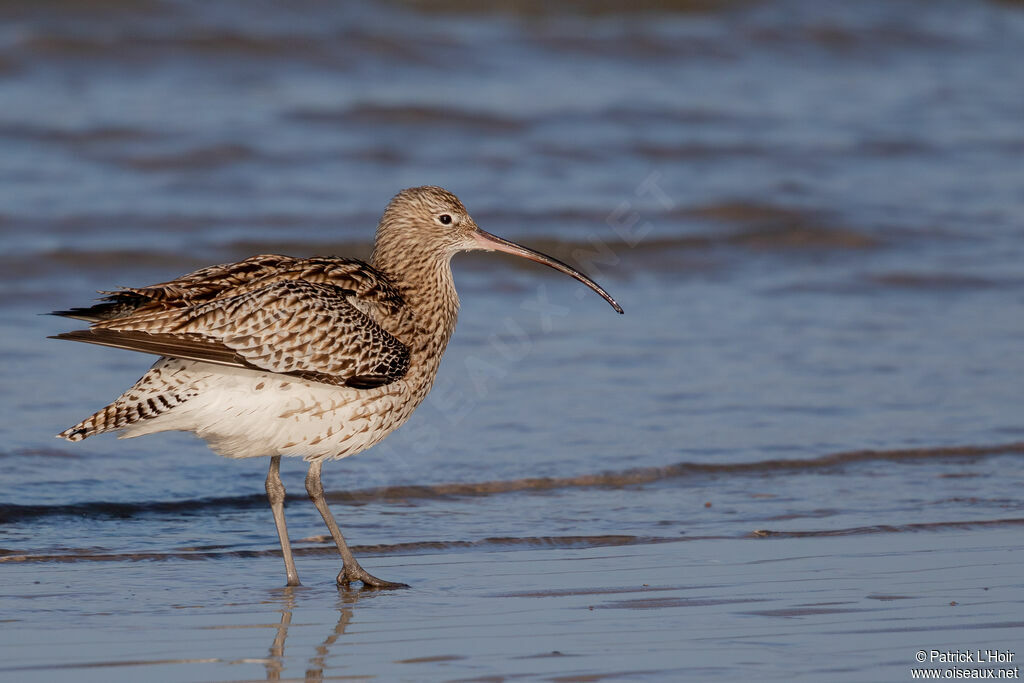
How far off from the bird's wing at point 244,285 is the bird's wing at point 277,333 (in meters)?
0.03

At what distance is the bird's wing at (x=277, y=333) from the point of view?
6559 mm

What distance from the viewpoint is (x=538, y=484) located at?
868 centimetres

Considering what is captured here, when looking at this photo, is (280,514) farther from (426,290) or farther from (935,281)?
(935,281)

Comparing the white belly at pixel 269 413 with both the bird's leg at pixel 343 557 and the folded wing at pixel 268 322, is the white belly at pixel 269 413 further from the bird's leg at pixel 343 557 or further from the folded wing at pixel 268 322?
the bird's leg at pixel 343 557

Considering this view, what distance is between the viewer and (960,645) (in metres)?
5.93

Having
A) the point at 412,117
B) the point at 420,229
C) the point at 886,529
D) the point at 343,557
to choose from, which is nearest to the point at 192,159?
the point at 412,117

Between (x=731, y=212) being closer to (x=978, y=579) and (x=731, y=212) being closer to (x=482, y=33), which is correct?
(x=482, y=33)

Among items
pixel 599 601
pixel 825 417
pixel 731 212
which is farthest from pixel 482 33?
pixel 599 601

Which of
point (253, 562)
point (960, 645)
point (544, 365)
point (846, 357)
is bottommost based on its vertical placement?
point (253, 562)

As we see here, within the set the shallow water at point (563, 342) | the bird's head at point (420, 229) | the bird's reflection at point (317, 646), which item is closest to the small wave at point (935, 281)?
the shallow water at point (563, 342)

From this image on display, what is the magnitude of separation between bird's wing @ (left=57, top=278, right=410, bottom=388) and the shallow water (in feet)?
3.43

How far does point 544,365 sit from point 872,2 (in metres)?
18.2

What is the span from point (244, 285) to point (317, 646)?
74.4 inches

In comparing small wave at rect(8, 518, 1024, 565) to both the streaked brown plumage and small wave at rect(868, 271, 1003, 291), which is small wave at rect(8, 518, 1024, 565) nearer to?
the streaked brown plumage
